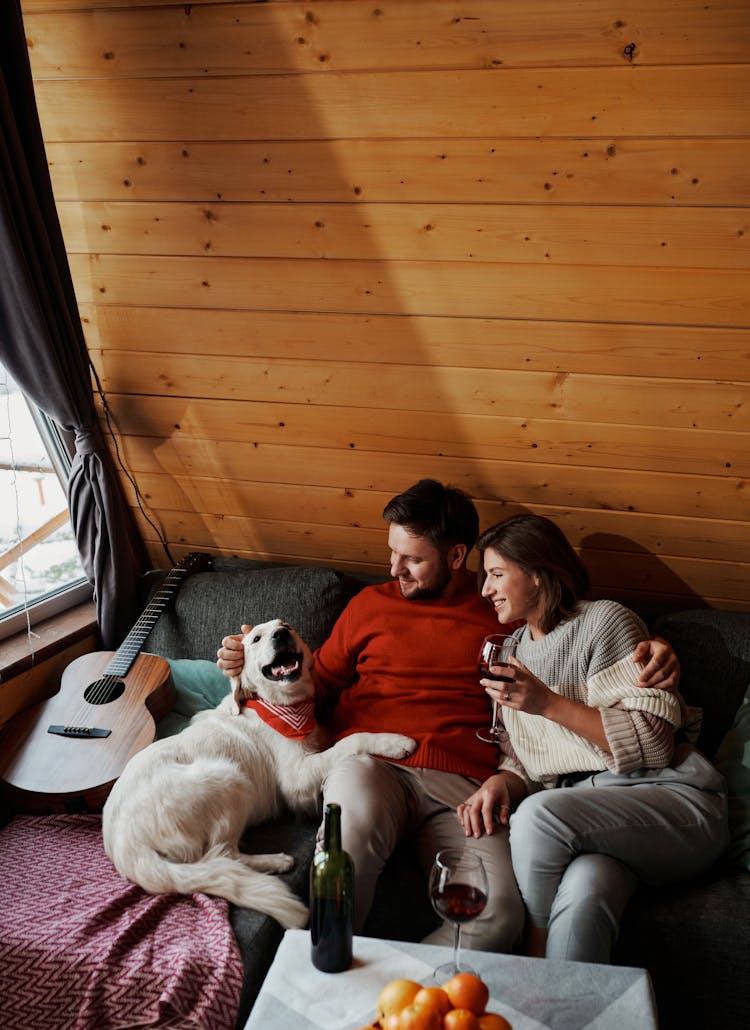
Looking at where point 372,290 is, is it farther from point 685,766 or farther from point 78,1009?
point 78,1009

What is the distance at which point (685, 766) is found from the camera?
5.91 ft

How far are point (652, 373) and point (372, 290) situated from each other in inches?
28.8

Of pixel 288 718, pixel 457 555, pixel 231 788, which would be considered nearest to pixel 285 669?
pixel 288 718

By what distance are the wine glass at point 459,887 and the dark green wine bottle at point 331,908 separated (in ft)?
0.48

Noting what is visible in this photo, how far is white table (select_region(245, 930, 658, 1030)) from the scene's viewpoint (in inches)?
47.2

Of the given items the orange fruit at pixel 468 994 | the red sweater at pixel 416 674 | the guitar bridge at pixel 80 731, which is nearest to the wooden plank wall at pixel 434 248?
the red sweater at pixel 416 674

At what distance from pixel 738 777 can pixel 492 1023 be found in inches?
41.3

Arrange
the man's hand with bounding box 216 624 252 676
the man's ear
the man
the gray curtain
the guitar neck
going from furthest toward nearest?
the guitar neck, the man's ear, the man's hand with bounding box 216 624 252 676, the gray curtain, the man

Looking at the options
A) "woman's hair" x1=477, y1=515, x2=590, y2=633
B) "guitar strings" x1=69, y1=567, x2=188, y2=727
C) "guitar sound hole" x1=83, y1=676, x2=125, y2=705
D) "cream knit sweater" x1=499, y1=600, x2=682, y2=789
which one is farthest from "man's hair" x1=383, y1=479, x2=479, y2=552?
"guitar sound hole" x1=83, y1=676, x2=125, y2=705

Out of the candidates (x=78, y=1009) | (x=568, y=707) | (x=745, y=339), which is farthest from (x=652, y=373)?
(x=78, y=1009)

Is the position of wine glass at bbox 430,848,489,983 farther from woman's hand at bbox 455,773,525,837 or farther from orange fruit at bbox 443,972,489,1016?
woman's hand at bbox 455,773,525,837

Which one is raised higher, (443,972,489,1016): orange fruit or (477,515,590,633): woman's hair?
(477,515,590,633): woman's hair

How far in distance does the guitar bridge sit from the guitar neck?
0.60ft

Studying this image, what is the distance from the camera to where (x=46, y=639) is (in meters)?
2.41
